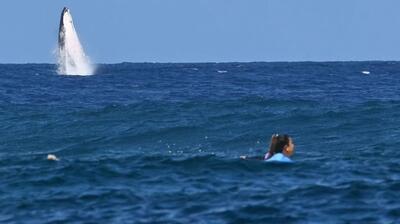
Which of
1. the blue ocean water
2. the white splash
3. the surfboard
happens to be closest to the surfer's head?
the surfboard

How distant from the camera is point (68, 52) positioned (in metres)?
78.9

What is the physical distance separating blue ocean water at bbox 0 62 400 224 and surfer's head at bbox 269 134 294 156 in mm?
446

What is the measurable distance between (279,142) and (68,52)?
61289mm

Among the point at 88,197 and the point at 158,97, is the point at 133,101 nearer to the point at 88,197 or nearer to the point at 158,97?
the point at 158,97

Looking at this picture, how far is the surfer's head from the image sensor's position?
19125 millimetres

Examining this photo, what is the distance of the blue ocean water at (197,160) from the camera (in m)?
15.1

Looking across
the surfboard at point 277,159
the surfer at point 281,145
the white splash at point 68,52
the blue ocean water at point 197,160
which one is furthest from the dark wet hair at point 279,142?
the white splash at point 68,52

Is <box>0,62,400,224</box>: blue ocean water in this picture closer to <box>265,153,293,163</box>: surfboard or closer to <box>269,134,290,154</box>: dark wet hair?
<box>265,153,293,163</box>: surfboard

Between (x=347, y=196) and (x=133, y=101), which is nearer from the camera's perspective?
(x=347, y=196)

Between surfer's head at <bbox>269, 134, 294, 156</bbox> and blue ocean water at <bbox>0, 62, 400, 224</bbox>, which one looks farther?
surfer's head at <bbox>269, 134, 294, 156</bbox>

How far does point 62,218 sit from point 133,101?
26981 millimetres

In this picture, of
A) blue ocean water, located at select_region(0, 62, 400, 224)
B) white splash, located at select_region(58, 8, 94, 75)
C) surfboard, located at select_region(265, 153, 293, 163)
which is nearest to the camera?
blue ocean water, located at select_region(0, 62, 400, 224)

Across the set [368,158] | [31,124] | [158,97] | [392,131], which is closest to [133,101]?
[158,97]

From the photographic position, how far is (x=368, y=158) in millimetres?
21125
